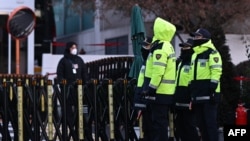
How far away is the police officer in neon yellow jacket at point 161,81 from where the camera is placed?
9.80 m

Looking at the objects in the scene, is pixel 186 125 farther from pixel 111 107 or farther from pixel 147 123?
pixel 111 107

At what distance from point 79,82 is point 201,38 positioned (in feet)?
6.92

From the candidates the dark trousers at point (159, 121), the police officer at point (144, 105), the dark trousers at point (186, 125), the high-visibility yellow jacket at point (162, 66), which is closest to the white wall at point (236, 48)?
the dark trousers at point (186, 125)

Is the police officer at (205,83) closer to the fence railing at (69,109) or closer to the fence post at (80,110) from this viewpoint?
the fence railing at (69,109)

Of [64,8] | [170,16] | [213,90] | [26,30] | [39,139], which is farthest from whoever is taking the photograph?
[64,8]

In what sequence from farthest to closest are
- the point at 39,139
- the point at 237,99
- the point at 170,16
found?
the point at 170,16 → the point at 237,99 → the point at 39,139

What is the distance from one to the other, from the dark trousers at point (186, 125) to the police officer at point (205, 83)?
160mm

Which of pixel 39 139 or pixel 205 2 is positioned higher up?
pixel 205 2

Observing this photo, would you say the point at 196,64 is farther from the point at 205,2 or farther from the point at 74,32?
the point at 74,32

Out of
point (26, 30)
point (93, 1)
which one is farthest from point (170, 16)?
point (26, 30)

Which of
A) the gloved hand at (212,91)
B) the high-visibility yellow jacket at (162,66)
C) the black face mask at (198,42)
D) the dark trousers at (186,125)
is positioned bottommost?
the dark trousers at (186,125)

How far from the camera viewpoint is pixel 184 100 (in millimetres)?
10672

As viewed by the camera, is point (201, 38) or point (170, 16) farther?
point (170, 16)

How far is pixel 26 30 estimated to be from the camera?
20.6 metres
